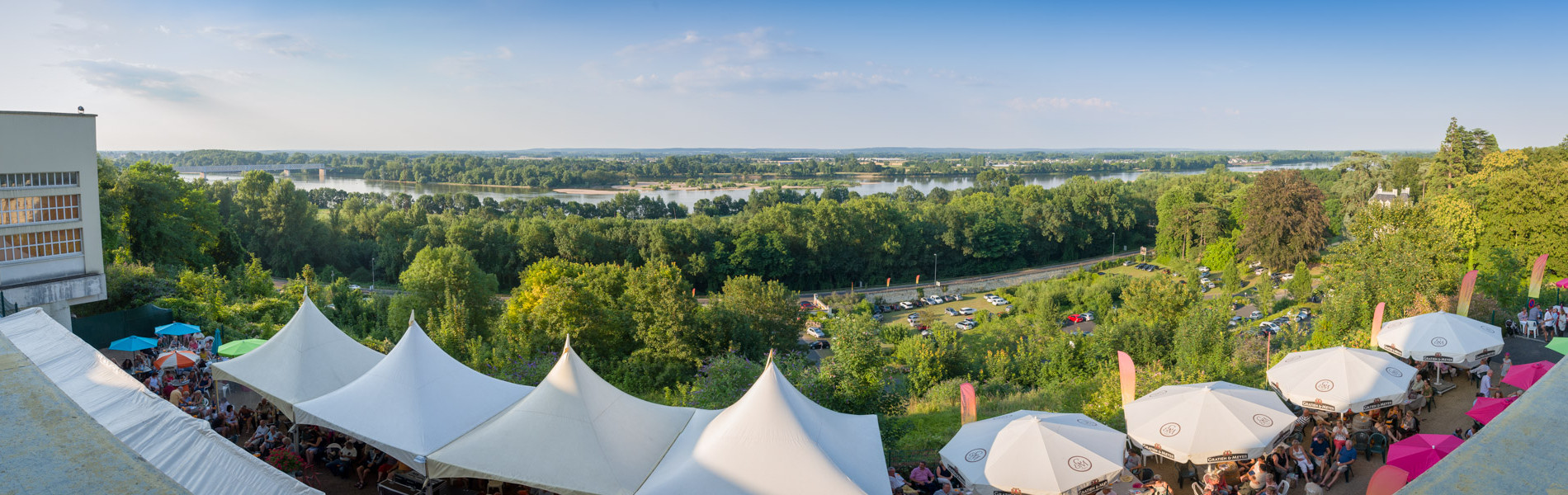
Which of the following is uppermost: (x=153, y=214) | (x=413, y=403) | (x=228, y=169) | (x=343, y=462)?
(x=228, y=169)

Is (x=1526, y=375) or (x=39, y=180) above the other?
(x=39, y=180)

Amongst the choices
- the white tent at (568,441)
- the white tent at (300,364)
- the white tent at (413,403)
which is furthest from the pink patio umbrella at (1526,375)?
the white tent at (300,364)

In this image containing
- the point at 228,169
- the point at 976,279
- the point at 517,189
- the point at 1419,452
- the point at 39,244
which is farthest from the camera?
the point at 228,169

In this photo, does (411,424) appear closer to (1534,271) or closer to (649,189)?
(1534,271)

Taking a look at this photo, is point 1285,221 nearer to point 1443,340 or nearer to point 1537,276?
point 1537,276

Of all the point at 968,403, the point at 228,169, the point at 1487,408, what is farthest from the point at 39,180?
the point at 228,169

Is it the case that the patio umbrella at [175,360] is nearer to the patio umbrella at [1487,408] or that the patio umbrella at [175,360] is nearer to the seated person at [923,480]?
the seated person at [923,480]

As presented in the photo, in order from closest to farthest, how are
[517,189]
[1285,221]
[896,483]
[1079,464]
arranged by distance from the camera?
[1079,464]
[896,483]
[1285,221]
[517,189]
